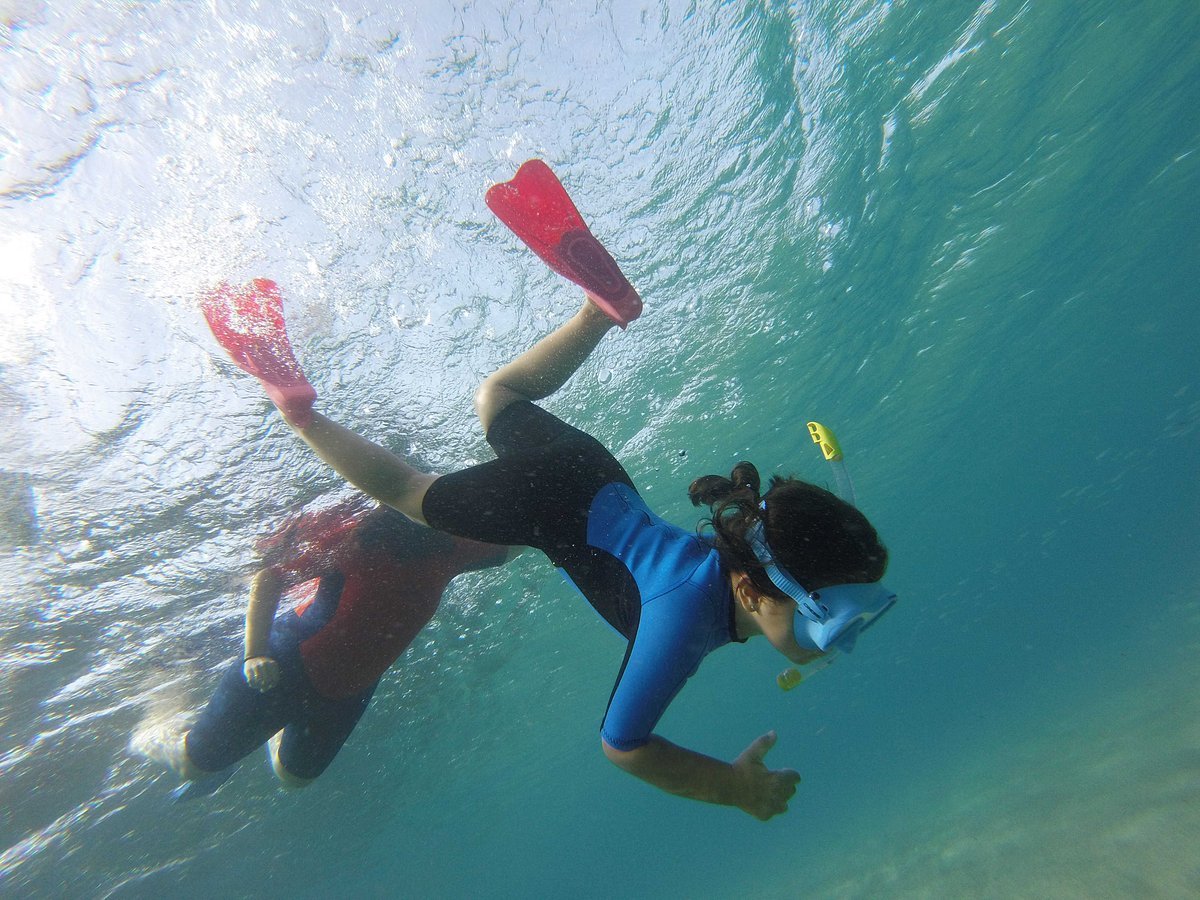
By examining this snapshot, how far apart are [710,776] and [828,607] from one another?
3.40 feet

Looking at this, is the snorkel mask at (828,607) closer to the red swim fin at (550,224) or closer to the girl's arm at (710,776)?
the girl's arm at (710,776)

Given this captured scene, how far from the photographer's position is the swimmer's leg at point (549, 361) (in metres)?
4.60

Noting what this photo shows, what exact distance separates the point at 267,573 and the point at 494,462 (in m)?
4.67

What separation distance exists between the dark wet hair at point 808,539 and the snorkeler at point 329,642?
452 centimetres

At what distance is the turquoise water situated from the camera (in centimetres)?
555

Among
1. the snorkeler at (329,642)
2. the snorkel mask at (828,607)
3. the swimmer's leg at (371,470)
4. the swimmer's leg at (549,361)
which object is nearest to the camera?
the snorkel mask at (828,607)

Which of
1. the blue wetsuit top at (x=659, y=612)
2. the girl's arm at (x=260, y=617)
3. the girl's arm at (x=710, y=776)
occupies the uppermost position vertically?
the girl's arm at (x=260, y=617)

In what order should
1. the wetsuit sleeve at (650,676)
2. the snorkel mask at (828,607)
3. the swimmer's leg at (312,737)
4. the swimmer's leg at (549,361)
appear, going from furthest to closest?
the swimmer's leg at (312,737) < the swimmer's leg at (549,361) < the wetsuit sleeve at (650,676) < the snorkel mask at (828,607)

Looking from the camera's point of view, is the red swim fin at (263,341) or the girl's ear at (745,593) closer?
the girl's ear at (745,593)

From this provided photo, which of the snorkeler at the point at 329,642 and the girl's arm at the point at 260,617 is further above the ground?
the girl's arm at the point at 260,617

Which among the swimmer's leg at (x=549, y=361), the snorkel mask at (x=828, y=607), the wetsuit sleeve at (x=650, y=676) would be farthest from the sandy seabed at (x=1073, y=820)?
the swimmer's leg at (x=549, y=361)

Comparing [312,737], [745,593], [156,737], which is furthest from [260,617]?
[156,737]

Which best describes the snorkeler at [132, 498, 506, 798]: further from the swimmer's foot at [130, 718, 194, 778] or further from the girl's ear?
the swimmer's foot at [130, 718, 194, 778]

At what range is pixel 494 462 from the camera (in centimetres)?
391
